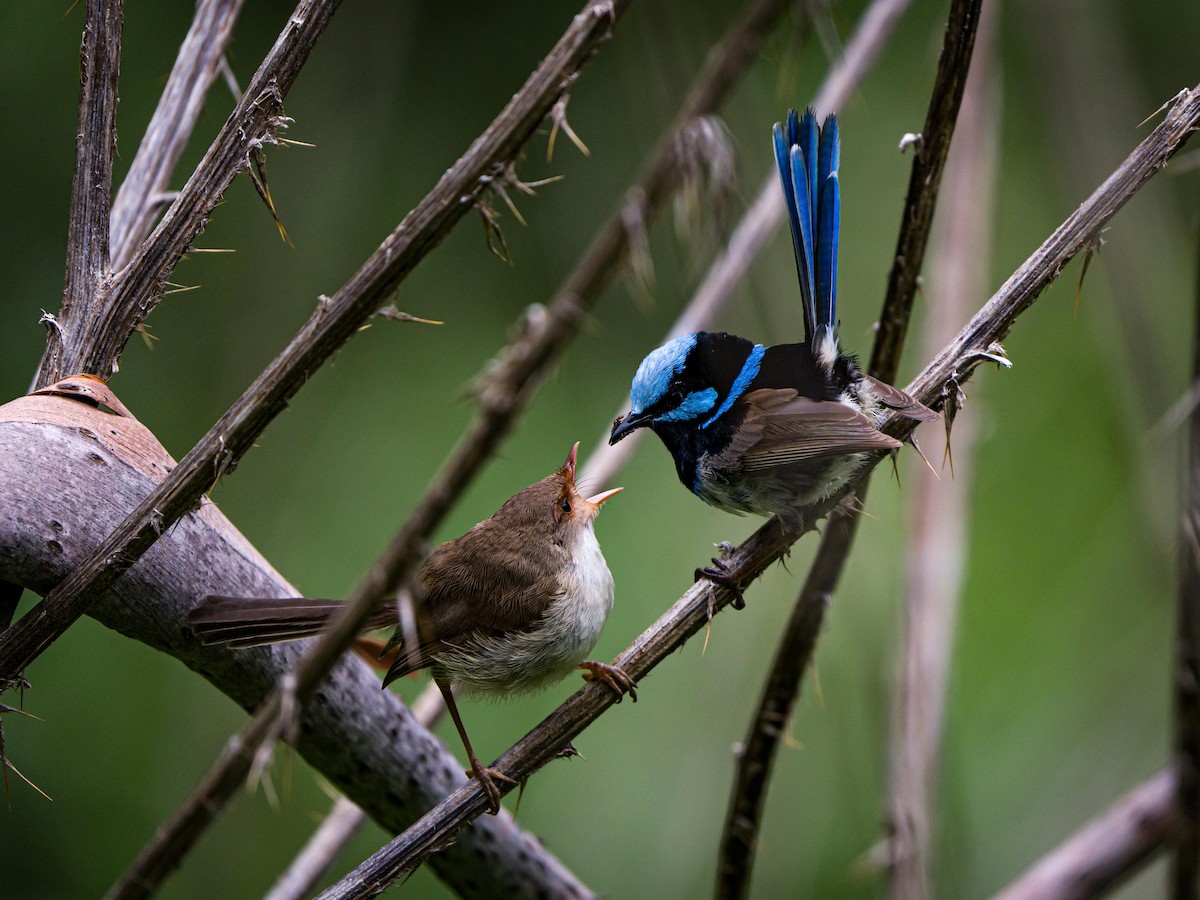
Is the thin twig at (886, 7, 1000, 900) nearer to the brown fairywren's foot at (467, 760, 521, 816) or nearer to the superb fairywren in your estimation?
the superb fairywren

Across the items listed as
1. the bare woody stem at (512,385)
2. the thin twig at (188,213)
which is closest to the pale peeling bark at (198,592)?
the thin twig at (188,213)

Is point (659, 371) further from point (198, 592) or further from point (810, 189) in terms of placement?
point (198, 592)

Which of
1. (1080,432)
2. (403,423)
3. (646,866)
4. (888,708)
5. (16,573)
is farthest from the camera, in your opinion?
(1080,432)

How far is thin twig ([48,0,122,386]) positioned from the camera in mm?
1886

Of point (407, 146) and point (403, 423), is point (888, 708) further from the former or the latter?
point (407, 146)

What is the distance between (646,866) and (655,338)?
6.47 ft

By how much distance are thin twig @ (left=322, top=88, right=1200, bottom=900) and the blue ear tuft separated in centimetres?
68

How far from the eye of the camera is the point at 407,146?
398 centimetres

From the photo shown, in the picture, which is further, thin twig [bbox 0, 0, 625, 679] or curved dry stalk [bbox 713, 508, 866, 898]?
curved dry stalk [bbox 713, 508, 866, 898]

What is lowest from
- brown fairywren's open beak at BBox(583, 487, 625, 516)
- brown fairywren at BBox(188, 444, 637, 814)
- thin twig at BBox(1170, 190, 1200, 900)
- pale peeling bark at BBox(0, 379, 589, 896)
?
pale peeling bark at BBox(0, 379, 589, 896)

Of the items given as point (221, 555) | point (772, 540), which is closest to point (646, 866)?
point (772, 540)

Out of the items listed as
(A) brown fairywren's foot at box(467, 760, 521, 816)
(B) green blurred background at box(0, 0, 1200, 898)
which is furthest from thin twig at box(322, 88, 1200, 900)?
(B) green blurred background at box(0, 0, 1200, 898)

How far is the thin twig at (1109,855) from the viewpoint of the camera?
2.25m

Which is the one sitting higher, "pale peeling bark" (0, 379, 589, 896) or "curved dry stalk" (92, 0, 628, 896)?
"curved dry stalk" (92, 0, 628, 896)
